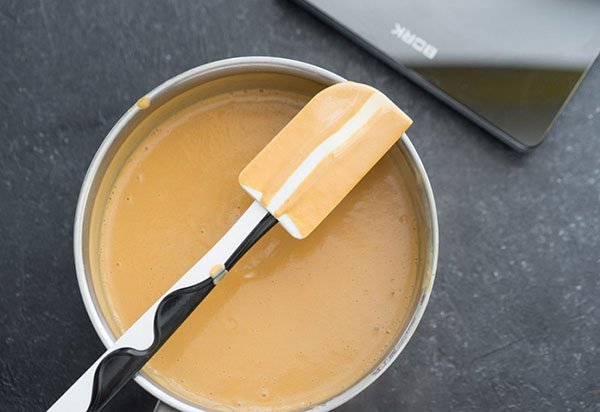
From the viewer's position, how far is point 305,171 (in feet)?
2.70

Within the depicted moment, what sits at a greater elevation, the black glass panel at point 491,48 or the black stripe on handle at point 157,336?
the black stripe on handle at point 157,336

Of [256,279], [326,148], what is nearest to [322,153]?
[326,148]

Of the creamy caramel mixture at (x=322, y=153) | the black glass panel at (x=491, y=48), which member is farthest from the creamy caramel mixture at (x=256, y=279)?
the black glass panel at (x=491, y=48)

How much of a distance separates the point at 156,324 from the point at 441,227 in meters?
0.48

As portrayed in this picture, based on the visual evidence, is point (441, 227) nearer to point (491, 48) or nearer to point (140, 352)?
point (491, 48)

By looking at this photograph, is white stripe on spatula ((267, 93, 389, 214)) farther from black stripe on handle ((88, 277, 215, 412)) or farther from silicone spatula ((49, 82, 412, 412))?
black stripe on handle ((88, 277, 215, 412))

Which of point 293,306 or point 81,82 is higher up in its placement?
point 81,82

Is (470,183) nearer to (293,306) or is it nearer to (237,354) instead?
(293,306)

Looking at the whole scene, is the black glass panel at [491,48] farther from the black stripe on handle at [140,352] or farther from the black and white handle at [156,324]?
the black stripe on handle at [140,352]

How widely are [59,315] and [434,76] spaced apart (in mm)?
729

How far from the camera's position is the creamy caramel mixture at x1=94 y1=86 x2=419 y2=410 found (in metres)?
0.90

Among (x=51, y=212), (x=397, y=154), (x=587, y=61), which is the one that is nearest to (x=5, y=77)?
(x=51, y=212)

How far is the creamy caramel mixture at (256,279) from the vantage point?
2.97ft

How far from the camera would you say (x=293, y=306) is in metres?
0.90
